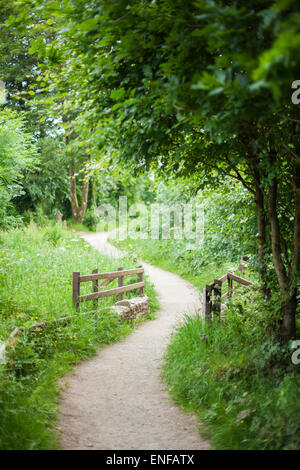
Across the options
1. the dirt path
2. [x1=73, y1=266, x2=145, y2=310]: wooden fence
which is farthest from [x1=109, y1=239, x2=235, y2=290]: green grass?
the dirt path

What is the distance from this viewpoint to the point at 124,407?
5148mm

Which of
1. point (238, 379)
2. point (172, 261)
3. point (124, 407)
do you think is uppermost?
point (172, 261)

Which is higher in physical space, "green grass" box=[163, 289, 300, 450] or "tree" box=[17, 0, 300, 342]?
"tree" box=[17, 0, 300, 342]

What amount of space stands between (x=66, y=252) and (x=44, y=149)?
36.1 feet

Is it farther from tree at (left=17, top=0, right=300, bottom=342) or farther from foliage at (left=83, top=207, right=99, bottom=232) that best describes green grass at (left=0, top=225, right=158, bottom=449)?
foliage at (left=83, top=207, right=99, bottom=232)

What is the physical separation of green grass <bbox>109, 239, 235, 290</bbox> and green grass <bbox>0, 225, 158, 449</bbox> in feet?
10.3

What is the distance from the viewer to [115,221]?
104 ft

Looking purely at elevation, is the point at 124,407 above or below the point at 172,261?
below

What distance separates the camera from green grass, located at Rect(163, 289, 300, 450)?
12.3 ft

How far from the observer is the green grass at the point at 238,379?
376cm

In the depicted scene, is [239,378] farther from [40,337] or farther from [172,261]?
[172,261]

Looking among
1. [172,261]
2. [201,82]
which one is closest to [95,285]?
[201,82]

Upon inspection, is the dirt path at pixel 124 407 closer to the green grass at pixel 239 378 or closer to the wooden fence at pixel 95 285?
the green grass at pixel 239 378

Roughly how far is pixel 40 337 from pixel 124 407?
1.92 meters
